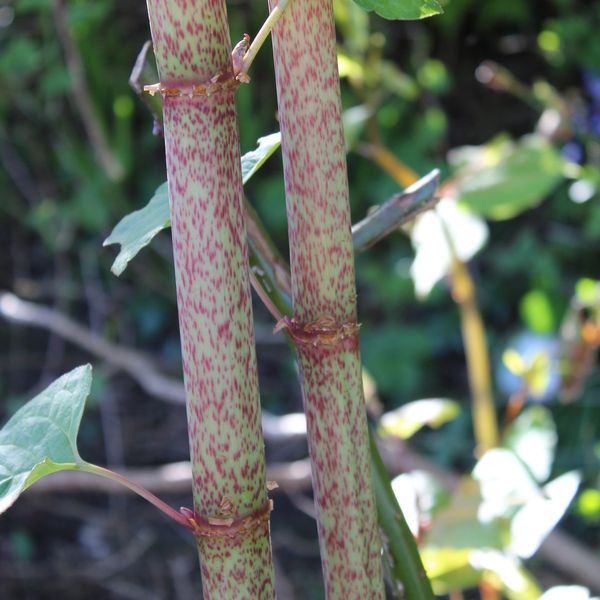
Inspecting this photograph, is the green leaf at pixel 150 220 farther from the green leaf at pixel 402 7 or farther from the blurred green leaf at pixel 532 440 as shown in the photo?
the blurred green leaf at pixel 532 440

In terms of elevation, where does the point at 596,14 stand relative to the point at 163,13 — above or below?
above

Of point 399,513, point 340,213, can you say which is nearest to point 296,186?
point 340,213

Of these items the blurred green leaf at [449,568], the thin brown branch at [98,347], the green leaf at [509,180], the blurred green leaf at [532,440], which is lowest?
the blurred green leaf at [449,568]

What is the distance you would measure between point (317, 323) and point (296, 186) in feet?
0.14

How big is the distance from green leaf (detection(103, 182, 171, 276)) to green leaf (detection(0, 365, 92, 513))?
0.14 ft

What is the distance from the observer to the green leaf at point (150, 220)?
0.27 m

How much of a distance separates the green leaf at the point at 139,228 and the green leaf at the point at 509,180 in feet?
1.43

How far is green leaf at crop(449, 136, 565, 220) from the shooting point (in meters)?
0.70

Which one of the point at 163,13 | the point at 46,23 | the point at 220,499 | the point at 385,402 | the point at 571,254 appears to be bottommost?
the point at 220,499

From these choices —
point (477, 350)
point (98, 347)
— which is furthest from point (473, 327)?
point (98, 347)

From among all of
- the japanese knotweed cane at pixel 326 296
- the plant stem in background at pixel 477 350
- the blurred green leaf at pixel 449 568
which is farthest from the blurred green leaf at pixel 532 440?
the japanese knotweed cane at pixel 326 296

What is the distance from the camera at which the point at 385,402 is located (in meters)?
1.62

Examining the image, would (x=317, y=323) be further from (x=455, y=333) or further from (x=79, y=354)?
(x=79, y=354)

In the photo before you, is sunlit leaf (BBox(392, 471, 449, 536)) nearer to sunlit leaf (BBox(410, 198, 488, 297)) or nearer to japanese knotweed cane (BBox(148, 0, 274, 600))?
sunlit leaf (BBox(410, 198, 488, 297))
